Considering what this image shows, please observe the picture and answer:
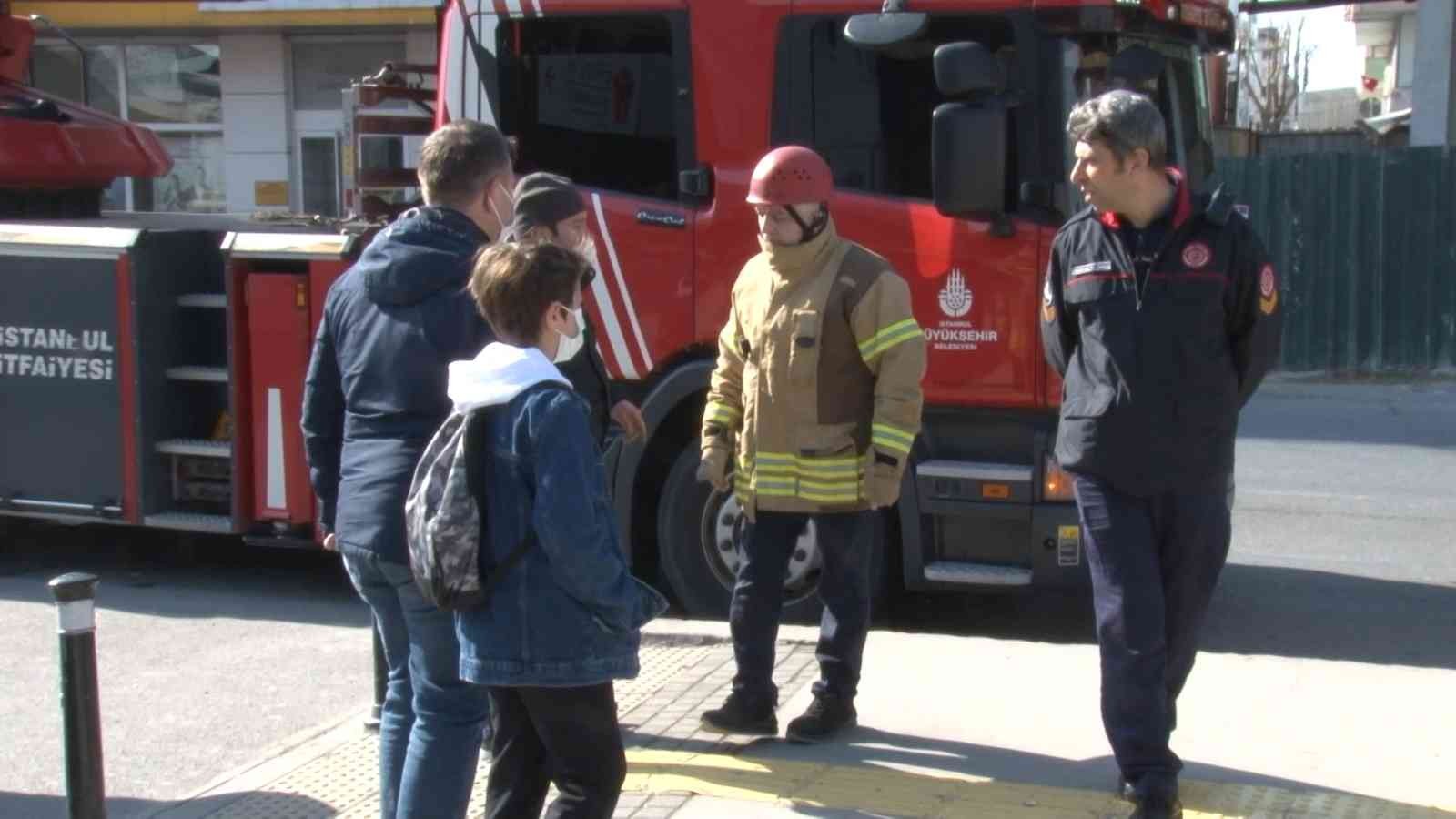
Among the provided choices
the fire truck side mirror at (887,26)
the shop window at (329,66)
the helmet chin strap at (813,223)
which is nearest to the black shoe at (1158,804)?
the helmet chin strap at (813,223)

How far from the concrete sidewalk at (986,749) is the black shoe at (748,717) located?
49 millimetres

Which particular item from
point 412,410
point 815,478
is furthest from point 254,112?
point 412,410

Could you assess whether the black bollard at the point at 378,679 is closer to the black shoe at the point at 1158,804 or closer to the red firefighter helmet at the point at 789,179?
the red firefighter helmet at the point at 789,179

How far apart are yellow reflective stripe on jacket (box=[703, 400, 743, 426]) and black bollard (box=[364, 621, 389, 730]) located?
4.13ft

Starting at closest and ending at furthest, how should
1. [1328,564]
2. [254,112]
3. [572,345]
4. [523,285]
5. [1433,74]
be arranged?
1. [523,285]
2. [572,345]
3. [1328,564]
4. [1433,74]
5. [254,112]

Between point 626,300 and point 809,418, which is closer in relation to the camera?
point 809,418

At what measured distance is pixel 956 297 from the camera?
685cm

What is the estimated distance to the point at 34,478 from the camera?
8422 millimetres

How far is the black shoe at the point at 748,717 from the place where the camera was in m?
5.54

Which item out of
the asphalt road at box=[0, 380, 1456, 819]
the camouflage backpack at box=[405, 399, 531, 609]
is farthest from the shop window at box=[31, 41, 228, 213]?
the camouflage backpack at box=[405, 399, 531, 609]

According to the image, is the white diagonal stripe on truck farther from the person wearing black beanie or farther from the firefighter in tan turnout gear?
the person wearing black beanie

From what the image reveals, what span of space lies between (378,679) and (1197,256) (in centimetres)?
294

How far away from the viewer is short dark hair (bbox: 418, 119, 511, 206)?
4344 millimetres

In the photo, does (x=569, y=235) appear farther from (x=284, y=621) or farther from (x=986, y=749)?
(x=284, y=621)
